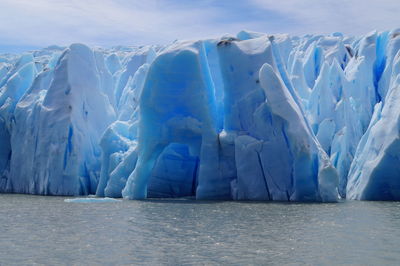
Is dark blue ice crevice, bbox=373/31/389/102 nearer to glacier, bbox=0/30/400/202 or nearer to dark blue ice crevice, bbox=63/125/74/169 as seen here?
glacier, bbox=0/30/400/202

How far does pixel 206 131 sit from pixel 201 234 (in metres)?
6.89

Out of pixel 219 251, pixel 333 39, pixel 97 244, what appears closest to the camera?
pixel 219 251

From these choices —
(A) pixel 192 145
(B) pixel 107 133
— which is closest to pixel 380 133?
(A) pixel 192 145

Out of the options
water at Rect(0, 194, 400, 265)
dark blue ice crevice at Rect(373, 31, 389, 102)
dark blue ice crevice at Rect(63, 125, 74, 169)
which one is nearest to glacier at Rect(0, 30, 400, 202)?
dark blue ice crevice at Rect(63, 125, 74, 169)

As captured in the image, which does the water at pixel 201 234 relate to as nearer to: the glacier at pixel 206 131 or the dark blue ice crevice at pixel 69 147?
the glacier at pixel 206 131

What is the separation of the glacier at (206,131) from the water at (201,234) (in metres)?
1.34

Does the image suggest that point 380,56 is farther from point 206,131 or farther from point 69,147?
point 69,147

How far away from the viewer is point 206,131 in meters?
18.7

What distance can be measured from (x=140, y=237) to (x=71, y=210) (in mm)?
→ 4859

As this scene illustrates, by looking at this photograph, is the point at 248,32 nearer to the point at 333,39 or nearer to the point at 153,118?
the point at 153,118

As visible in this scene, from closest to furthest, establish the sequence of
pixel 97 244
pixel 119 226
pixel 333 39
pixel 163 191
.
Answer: pixel 97 244 → pixel 119 226 → pixel 163 191 → pixel 333 39

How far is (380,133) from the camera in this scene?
60.8 ft

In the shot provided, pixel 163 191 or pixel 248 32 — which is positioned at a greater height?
pixel 248 32

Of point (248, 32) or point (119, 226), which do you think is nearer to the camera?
point (119, 226)
